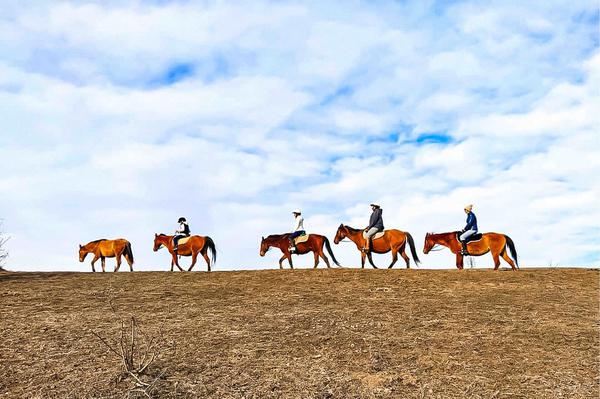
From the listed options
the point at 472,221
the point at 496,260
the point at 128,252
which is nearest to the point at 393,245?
the point at 472,221

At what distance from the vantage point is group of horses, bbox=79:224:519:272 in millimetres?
24219

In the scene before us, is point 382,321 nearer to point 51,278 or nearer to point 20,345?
point 20,345

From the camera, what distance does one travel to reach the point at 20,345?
13.6m

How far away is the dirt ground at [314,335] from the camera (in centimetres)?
1154

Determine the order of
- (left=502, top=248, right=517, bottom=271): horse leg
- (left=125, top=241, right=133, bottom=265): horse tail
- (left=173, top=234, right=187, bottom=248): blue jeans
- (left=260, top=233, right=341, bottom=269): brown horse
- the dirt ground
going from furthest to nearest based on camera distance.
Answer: (left=125, top=241, right=133, bottom=265): horse tail
(left=173, top=234, right=187, bottom=248): blue jeans
(left=260, top=233, right=341, bottom=269): brown horse
(left=502, top=248, right=517, bottom=271): horse leg
the dirt ground

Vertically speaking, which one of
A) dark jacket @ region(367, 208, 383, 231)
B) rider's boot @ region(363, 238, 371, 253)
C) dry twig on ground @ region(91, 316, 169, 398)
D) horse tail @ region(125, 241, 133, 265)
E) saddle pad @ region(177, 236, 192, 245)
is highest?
dark jacket @ region(367, 208, 383, 231)

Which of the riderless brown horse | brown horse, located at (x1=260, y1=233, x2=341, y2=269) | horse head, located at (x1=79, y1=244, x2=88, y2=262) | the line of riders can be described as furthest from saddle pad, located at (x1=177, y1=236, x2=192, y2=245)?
the riderless brown horse

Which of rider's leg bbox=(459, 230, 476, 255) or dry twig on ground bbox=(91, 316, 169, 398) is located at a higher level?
rider's leg bbox=(459, 230, 476, 255)

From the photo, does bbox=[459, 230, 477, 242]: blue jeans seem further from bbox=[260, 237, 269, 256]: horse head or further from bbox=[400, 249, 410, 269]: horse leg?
bbox=[260, 237, 269, 256]: horse head

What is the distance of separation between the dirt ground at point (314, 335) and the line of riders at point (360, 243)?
306cm

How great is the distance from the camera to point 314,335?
46.6 ft

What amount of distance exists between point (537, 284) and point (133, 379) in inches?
587

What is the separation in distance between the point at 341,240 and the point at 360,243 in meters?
0.99

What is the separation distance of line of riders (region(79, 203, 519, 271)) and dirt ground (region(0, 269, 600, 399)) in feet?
10.0
